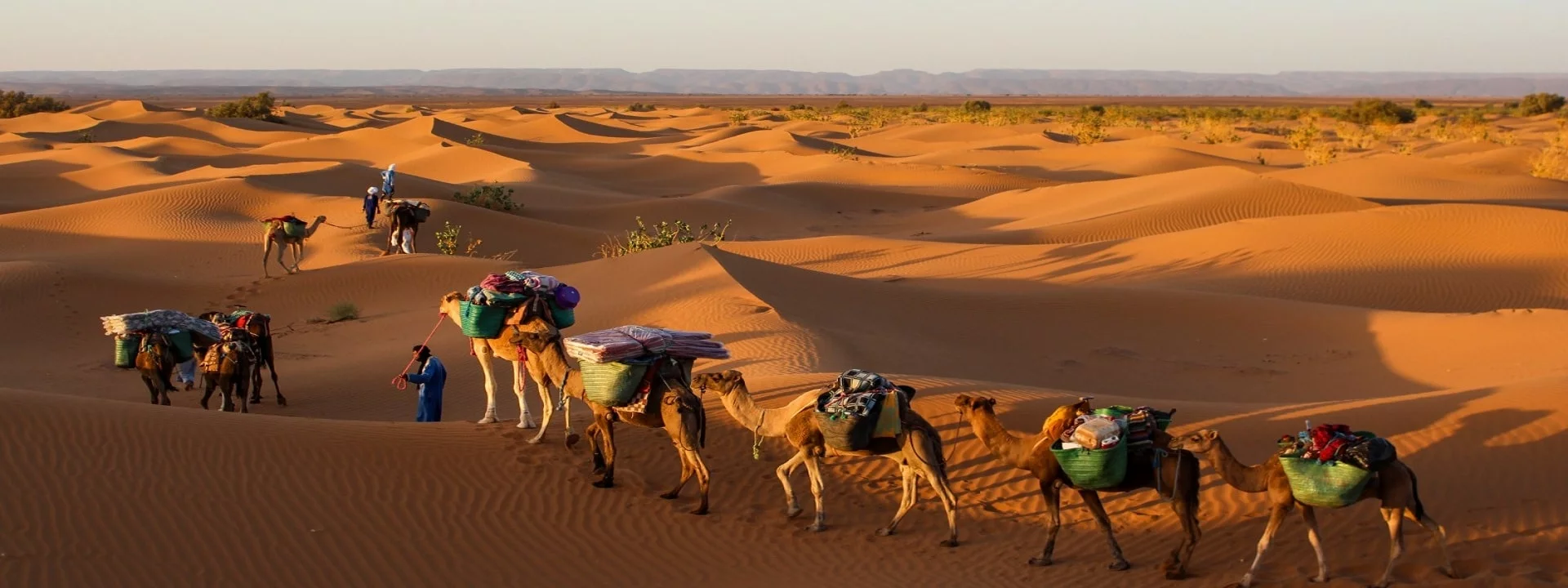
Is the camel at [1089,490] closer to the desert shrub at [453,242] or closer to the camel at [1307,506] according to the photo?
the camel at [1307,506]

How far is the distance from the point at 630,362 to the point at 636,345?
135mm

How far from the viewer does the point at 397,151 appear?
182 feet

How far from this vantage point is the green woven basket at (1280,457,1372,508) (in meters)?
7.52

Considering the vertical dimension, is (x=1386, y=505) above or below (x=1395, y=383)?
above

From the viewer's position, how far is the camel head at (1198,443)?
8125mm

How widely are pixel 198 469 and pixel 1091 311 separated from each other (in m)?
13.4

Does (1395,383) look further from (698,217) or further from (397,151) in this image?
(397,151)

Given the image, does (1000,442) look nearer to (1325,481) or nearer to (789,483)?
(789,483)

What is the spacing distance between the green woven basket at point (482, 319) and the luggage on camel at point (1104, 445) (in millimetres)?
5259

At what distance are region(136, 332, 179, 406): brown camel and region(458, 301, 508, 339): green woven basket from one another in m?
4.30

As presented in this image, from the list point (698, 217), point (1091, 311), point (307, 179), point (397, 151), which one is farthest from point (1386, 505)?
point (397, 151)

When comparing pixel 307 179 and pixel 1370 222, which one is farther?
pixel 307 179

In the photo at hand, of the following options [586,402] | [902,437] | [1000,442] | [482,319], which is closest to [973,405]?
[1000,442]

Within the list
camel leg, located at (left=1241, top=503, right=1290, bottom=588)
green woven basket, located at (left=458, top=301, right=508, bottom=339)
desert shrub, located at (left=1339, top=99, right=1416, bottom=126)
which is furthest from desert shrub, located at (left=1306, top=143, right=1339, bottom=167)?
camel leg, located at (left=1241, top=503, right=1290, bottom=588)
